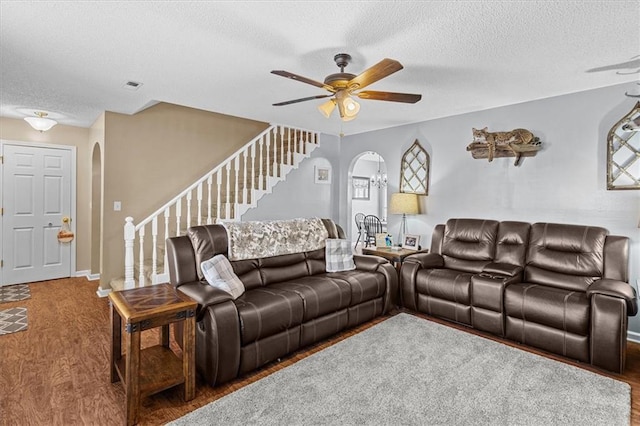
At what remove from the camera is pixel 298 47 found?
2604mm

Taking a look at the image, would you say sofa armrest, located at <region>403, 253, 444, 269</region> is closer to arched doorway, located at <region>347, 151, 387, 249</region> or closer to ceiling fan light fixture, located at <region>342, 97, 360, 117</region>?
ceiling fan light fixture, located at <region>342, 97, 360, 117</region>

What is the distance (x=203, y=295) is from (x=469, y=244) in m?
3.03

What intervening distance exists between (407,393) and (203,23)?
2831 mm

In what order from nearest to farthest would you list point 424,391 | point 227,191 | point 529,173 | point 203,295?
point 424,391 → point 203,295 → point 529,173 → point 227,191

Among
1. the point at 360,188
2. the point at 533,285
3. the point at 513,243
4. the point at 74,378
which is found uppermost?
the point at 360,188

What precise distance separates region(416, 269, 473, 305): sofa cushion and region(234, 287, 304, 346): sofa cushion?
1.57m

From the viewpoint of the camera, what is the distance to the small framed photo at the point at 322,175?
246 inches

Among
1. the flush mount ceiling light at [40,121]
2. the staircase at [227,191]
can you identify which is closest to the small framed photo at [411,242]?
the staircase at [227,191]

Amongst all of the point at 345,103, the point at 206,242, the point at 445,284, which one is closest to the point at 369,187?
the point at 445,284

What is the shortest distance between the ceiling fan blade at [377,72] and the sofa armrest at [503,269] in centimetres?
231

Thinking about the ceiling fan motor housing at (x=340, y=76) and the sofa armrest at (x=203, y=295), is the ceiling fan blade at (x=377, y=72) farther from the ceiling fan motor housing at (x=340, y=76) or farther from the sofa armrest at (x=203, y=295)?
the sofa armrest at (x=203, y=295)

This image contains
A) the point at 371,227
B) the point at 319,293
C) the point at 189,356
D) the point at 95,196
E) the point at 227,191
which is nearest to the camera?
the point at 189,356

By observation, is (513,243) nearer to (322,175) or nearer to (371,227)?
(322,175)

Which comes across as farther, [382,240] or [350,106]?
[382,240]
